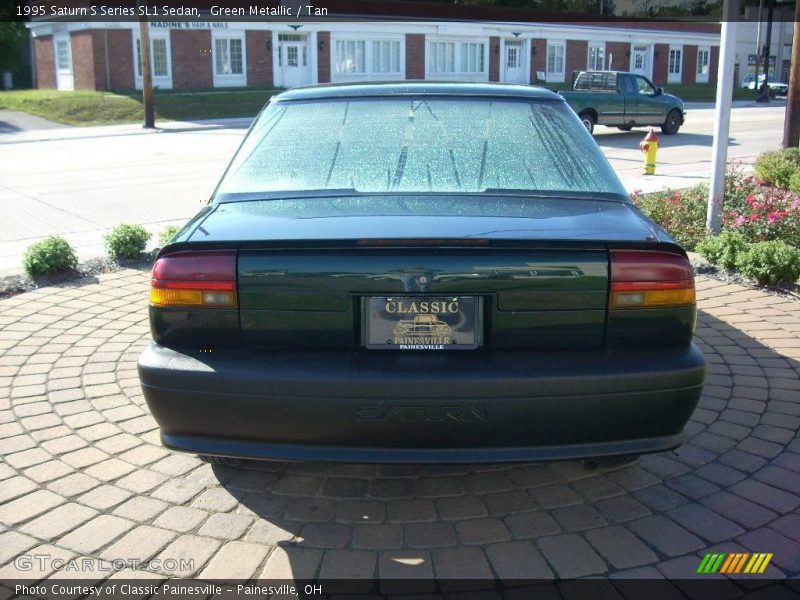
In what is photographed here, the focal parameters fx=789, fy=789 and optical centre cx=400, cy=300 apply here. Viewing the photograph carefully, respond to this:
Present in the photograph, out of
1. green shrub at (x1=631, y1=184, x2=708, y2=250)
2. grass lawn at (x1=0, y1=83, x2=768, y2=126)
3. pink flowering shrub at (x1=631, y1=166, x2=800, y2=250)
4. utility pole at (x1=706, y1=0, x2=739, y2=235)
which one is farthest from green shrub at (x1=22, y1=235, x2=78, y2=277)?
grass lawn at (x1=0, y1=83, x2=768, y2=126)

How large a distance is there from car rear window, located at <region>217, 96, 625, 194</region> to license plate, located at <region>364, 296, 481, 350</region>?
737mm

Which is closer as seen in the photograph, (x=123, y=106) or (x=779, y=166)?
(x=779, y=166)

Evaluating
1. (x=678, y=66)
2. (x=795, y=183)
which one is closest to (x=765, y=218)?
(x=795, y=183)

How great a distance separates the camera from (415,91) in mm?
4176

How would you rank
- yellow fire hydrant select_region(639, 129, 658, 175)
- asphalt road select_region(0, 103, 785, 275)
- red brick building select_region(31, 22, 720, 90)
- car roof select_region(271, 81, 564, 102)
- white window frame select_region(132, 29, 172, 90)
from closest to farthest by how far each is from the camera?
car roof select_region(271, 81, 564, 102), asphalt road select_region(0, 103, 785, 275), yellow fire hydrant select_region(639, 129, 658, 175), white window frame select_region(132, 29, 172, 90), red brick building select_region(31, 22, 720, 90)

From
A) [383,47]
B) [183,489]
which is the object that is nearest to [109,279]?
[183,489]

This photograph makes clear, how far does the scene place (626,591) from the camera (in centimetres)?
278

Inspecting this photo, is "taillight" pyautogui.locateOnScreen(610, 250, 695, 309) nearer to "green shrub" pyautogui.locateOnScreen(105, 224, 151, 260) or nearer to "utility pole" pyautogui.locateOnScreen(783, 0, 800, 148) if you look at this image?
"green shrub" pyautogui.locateOnScreen(105, 224, 151, 260)

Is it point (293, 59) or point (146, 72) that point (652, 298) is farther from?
point (293, 59)

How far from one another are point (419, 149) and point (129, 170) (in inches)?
509

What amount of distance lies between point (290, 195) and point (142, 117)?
29.0 meters

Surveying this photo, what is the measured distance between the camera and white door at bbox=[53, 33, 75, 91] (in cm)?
3975

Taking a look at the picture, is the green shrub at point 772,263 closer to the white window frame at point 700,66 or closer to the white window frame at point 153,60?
the white window frame at point 153,60

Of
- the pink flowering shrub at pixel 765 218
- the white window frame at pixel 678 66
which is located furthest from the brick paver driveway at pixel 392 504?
the white window frame at pixel 678 66
